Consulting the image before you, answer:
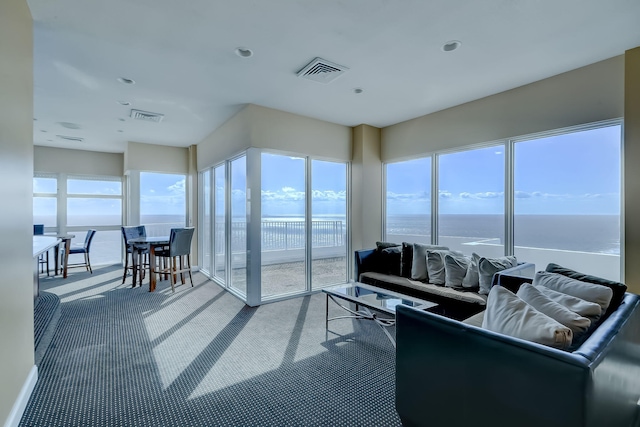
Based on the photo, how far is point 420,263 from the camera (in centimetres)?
385

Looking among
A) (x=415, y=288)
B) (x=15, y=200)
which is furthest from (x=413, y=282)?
(x=15, y=200)

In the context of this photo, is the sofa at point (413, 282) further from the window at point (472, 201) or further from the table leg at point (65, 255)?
the table leg at point (65, 255)

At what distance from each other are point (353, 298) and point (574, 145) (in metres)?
2.97

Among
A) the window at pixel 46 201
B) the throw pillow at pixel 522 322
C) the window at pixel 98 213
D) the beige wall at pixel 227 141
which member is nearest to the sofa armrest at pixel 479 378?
the throw pillow at pixel 522 322

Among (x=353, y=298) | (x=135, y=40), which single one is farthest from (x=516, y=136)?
(x=135, y=40)

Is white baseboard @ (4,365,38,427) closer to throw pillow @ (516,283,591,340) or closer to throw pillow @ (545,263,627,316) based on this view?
throw pillow @ (516,283,591,340)

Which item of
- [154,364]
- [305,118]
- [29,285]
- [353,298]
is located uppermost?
[305,118]

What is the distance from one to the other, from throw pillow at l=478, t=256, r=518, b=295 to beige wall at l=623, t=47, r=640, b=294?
934mm

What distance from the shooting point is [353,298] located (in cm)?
301

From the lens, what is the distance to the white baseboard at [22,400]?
1753 millimetres

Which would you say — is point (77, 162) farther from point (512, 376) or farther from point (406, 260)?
point (512, 376)

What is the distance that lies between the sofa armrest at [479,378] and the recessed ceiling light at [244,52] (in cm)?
260

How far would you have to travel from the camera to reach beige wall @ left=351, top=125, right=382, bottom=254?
5.20 meters

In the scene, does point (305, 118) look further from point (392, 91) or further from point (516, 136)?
point (516, 136)
